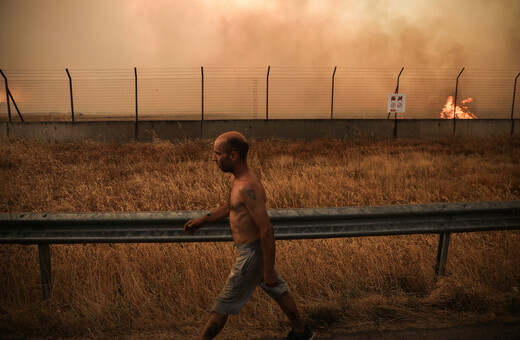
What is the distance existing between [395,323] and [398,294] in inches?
16.9

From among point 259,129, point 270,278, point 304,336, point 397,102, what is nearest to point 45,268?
point 270,278

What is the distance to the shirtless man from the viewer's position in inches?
81.2

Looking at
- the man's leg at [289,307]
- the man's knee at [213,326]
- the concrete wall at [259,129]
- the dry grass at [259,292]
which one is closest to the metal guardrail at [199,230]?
the dry grass at [259,292]

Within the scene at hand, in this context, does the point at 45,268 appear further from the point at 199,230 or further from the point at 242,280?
the point at 242,280

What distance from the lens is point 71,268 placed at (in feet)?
11.1

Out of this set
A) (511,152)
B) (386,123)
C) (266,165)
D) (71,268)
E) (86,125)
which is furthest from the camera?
(386,123)

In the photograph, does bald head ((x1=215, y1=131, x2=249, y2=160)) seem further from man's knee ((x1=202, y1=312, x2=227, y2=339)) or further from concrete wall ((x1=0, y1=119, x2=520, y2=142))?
concrete wall ((x1=0, y1=119, x2=520, y2=142))

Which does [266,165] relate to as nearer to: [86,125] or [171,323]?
[171,323]

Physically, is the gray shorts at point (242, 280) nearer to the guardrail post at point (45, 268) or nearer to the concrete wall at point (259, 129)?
the guardrail post at point (45, 268)

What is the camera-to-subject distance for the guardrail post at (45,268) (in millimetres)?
2930

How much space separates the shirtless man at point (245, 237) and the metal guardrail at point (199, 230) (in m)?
0.64

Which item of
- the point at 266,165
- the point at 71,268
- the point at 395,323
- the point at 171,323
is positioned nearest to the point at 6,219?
the point at 71,268

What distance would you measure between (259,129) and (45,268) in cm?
1552

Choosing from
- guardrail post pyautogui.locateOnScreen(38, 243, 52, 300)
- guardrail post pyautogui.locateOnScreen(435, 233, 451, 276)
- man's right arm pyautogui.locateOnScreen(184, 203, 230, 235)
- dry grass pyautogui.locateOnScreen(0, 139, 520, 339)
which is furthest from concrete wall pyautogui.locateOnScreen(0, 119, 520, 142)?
guardrail post pyautogui.locateOnScreen(435, 233, 451, 276)
